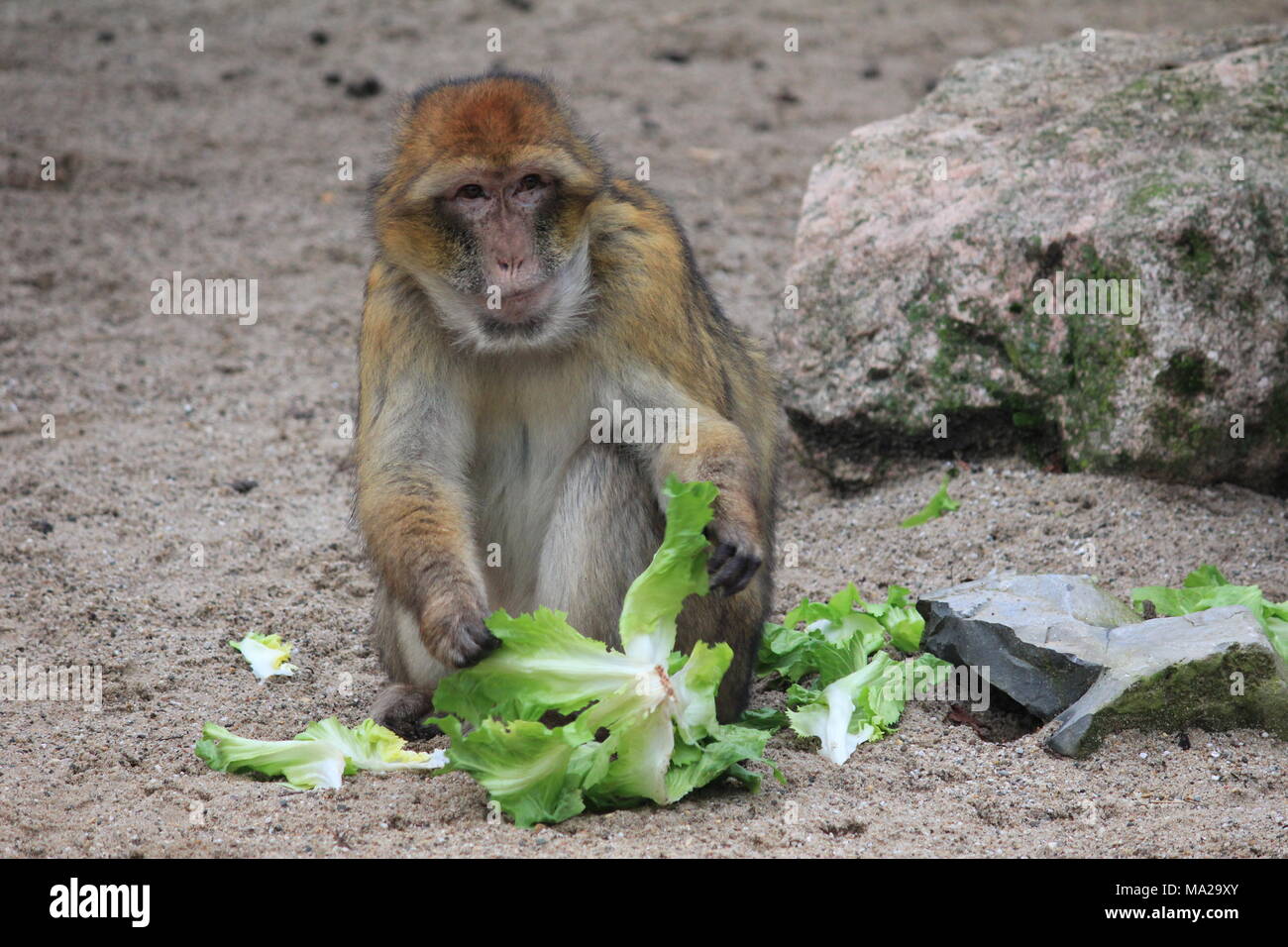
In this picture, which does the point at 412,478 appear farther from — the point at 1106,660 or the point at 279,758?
the point at 1106,660

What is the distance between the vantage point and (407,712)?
4.88 metres

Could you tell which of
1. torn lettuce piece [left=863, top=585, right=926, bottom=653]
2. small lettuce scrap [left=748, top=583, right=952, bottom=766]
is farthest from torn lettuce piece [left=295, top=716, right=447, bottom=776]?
torn lettuce piece [left=863, top=585, right=926, bottom=653]

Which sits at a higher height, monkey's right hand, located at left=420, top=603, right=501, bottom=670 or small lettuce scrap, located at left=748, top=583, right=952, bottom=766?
monkey's right hand, located at left=420, top=603, right=501, bottom=670

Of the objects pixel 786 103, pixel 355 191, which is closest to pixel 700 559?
pixel 355 191

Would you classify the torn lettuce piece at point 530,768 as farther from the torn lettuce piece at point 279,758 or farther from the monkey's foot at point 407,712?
the monkey's foot at point 407,712

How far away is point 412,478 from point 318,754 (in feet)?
2.80

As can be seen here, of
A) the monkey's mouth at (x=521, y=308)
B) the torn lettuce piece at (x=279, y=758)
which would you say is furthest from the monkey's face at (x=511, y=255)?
the torn lettuce piece at (x=279, y=758)

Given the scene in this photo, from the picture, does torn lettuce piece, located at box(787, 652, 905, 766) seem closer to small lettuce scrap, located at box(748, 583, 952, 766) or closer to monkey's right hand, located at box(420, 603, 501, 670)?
small lettuce scrap, located at box(748, 583, 952, 766)

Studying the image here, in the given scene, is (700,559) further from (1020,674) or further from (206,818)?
(206,818)

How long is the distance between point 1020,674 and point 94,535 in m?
3.80

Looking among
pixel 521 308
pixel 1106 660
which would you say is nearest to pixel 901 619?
pixel 1106 660

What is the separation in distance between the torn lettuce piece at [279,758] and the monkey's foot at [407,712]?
0.43 meters

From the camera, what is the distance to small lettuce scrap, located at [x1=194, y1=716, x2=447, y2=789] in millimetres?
4348

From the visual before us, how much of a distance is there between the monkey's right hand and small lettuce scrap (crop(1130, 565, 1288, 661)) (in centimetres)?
236
